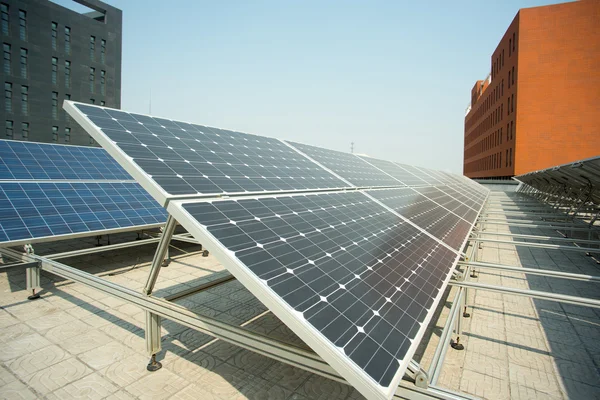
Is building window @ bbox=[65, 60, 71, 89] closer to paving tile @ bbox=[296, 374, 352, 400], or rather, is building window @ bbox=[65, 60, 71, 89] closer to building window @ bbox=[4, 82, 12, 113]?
building window @ bbox=[4, 82, 12, 113]

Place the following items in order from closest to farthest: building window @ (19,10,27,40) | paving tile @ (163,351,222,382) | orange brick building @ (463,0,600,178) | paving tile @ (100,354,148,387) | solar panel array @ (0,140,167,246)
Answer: paving tile @ (100,354,148,387)
paving tile @ (163,351,222,382)
solar panel array @ (0,140,167,246)
orange brick building @ (463,0,600,178)
building window @ (19,10,27,40)

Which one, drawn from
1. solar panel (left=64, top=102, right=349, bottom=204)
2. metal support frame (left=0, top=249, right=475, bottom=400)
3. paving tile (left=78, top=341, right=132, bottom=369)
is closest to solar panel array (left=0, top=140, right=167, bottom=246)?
metal support frame (left=0, top=249, right=475, bottom=400)

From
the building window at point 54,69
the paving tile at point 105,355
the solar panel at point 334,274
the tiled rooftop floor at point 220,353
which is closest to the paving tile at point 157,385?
the tiled rooftop floor at point 220,353

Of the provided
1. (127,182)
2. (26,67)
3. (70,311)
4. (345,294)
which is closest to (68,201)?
(127,182)

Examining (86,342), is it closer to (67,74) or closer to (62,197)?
(62,197)

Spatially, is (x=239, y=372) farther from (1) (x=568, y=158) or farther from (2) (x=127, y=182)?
(1) (x=568, y=158)

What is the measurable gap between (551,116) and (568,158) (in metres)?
6.29

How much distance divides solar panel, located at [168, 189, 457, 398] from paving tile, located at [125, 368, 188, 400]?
3324mm

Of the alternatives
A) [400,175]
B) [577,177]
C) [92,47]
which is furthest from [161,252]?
[92,47]

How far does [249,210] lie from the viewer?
5328 millimetres

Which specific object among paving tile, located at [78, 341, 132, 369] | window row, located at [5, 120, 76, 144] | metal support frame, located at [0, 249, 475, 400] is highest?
window row, located at [5, 120, 76, 144]

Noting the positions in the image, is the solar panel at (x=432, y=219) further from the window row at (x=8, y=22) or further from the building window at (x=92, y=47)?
the building window at (x=92, y=47)

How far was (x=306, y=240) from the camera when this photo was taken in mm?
5051

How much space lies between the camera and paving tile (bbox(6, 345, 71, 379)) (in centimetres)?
611
